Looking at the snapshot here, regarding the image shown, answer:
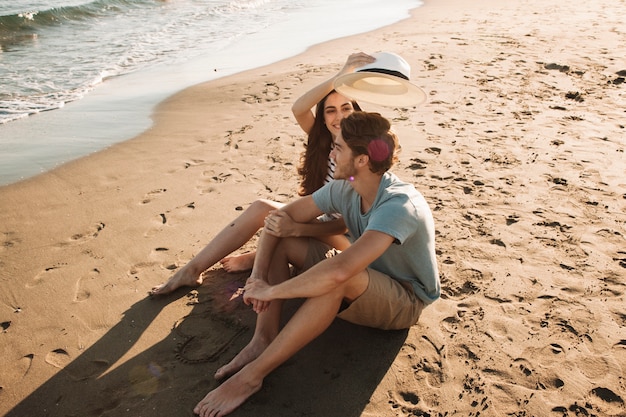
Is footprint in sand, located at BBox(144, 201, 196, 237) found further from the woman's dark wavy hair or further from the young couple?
the young couple

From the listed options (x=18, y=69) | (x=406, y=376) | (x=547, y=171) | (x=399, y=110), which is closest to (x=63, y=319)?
(x=406, y=376)

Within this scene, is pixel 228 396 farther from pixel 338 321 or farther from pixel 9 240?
pixel 9 240

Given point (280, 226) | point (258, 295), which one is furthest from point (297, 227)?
point (258, 295)

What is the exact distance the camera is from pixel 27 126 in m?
7.07

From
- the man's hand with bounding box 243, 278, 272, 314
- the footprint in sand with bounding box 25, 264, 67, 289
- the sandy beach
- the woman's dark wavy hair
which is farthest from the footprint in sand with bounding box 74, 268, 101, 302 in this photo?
the woman's dark wavy hair

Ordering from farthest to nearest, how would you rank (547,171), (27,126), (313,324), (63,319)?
(27,126) → (547,171) → (63,319) → (313,324)

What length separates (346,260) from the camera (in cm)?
262

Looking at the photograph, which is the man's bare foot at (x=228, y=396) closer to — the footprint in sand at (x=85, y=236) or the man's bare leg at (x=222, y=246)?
the man's bare leg at (x=222, y=246)

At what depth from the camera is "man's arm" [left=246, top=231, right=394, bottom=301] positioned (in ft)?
8.61

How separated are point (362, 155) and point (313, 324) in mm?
932

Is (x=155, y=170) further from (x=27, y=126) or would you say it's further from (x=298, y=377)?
(x=298, y=377)

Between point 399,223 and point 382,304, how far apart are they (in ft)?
1.72

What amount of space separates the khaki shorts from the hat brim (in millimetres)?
974

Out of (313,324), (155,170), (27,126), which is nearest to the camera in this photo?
(313,324)
